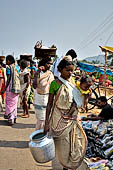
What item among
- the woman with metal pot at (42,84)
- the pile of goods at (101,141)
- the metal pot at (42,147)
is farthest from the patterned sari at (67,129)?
the woman with metal pot at (42,84)

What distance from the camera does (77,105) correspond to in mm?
3061

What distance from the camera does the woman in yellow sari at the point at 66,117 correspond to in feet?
9.90

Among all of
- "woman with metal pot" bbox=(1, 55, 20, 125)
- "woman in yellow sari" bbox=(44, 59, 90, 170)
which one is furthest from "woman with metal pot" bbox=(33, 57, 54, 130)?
"woman with metal pot" bbox=(1, 55, 20, 125)

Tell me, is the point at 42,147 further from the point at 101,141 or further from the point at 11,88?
the point at 11,88

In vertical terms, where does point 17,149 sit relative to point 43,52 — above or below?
below

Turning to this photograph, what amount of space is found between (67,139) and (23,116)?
4418 mm

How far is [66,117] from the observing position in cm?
304

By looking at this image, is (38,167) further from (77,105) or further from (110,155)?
(77,105)

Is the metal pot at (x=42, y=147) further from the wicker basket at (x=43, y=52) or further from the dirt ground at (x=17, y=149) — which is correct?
the wicker basket at (x=43, y=52)

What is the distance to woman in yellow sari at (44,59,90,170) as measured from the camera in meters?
3.02

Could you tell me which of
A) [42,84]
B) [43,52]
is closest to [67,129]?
[42,84]

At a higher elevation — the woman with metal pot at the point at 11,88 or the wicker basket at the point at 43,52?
the wicker basket at the point at 43,52

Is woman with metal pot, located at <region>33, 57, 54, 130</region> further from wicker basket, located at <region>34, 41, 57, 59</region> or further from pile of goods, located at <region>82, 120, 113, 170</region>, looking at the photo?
pile of goods, located at <region>82, 120, 113, 170</region>

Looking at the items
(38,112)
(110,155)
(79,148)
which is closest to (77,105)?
(79,148)
